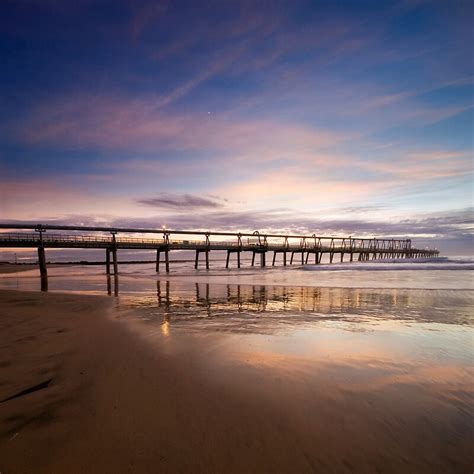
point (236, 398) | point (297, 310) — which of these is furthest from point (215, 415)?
point (297, 310)

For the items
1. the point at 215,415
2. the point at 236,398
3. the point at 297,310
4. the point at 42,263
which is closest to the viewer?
the point at 215,415

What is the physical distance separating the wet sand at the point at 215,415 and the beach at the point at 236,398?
0.02 metres

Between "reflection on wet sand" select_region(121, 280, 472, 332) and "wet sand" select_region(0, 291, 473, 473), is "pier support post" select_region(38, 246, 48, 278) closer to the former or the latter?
"reflection on wet sand" select_region(121, 280, 472, 332)

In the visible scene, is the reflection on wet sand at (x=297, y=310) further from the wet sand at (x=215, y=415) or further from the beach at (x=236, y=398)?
the wet sand at (x=215, y=415)

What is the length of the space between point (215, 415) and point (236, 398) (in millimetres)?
486

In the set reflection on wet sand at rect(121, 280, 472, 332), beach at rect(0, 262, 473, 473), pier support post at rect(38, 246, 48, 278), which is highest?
beach at rect(0, 262, 473, 473)

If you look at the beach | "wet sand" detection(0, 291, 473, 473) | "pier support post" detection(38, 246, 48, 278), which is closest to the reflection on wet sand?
the beach

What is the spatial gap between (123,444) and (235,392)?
5.14 ft

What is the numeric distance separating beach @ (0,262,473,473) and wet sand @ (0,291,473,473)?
0.02m

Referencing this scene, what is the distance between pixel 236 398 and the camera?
3.60 m

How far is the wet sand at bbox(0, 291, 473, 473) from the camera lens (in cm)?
248

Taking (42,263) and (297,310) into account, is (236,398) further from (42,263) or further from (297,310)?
(42,263)

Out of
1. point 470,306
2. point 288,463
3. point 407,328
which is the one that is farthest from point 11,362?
point 470,306

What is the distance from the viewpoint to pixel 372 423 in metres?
3.10
